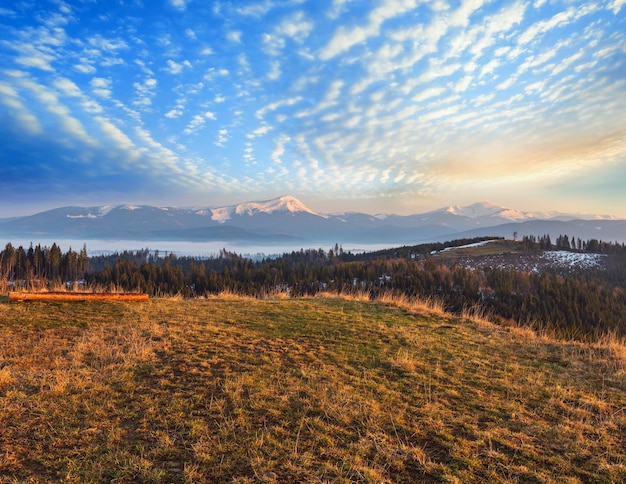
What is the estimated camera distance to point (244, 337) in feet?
35.3

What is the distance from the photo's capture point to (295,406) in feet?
20.1

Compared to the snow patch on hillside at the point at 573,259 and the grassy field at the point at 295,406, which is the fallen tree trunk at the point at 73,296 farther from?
the snow patch on hillside at the point at 573,259

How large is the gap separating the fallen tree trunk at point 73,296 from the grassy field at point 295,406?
5.99ft

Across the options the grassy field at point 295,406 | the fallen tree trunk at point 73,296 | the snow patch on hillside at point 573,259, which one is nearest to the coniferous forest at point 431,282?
the snow patch on hillside at point 573,259

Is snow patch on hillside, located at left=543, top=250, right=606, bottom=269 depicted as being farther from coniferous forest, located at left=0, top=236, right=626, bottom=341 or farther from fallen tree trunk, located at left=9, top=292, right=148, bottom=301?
fallen tree trunk, located at left=9, top=292, right=148, bottom=301

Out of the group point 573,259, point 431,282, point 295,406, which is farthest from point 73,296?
point 573,259

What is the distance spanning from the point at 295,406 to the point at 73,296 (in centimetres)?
1262

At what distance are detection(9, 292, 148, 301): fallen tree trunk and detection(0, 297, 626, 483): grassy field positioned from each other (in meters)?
1.83

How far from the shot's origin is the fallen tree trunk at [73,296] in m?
13.3

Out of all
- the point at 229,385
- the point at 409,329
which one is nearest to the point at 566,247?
the point at 409,329

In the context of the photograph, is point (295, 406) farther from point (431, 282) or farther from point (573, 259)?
point (573, 259)

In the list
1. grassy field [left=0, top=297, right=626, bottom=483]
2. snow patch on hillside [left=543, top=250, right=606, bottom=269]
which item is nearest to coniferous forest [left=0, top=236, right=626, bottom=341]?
snow patch on hillside [left=543, top=250, right=606, bottom=269]

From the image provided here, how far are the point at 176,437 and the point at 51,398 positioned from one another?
2887mm

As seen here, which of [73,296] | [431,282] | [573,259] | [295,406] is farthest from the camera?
[573,259]
